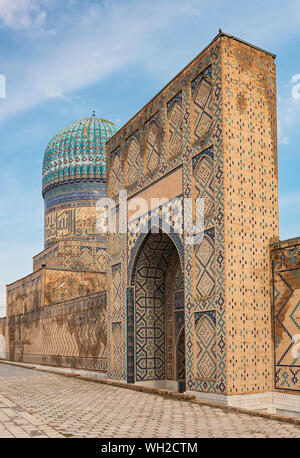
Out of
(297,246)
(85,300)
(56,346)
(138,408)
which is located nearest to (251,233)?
(297,246)

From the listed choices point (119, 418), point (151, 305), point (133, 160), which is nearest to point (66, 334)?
point (151, 305)

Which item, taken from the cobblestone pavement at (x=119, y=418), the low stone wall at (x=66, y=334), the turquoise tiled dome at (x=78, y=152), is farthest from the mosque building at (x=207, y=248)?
the turquoise tiled dome at (x=78, y=152)

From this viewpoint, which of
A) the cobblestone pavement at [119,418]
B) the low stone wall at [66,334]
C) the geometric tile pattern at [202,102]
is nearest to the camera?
the cobblestone pavement at [119,418]

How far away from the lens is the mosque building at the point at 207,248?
21.1 feet

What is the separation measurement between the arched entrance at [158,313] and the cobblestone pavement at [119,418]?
125 cm

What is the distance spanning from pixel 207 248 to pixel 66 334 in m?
8.20

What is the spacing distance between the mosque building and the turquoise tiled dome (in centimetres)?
836

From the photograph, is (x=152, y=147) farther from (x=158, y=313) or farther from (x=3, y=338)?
(x=3, y=338)

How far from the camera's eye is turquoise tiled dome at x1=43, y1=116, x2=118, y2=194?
62.6ft

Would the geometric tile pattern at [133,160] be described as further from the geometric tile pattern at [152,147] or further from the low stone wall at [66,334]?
the low stone wall at [66,334]

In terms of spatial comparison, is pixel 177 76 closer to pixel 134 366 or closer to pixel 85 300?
pixel 134 366

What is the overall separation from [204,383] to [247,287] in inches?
55.6

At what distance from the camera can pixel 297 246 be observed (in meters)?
6.32

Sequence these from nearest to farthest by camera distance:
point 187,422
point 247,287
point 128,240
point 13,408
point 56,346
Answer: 1. point 187,422
2. point 13,408
3. point 247,287
4. point 128,240
5. point 56,346
